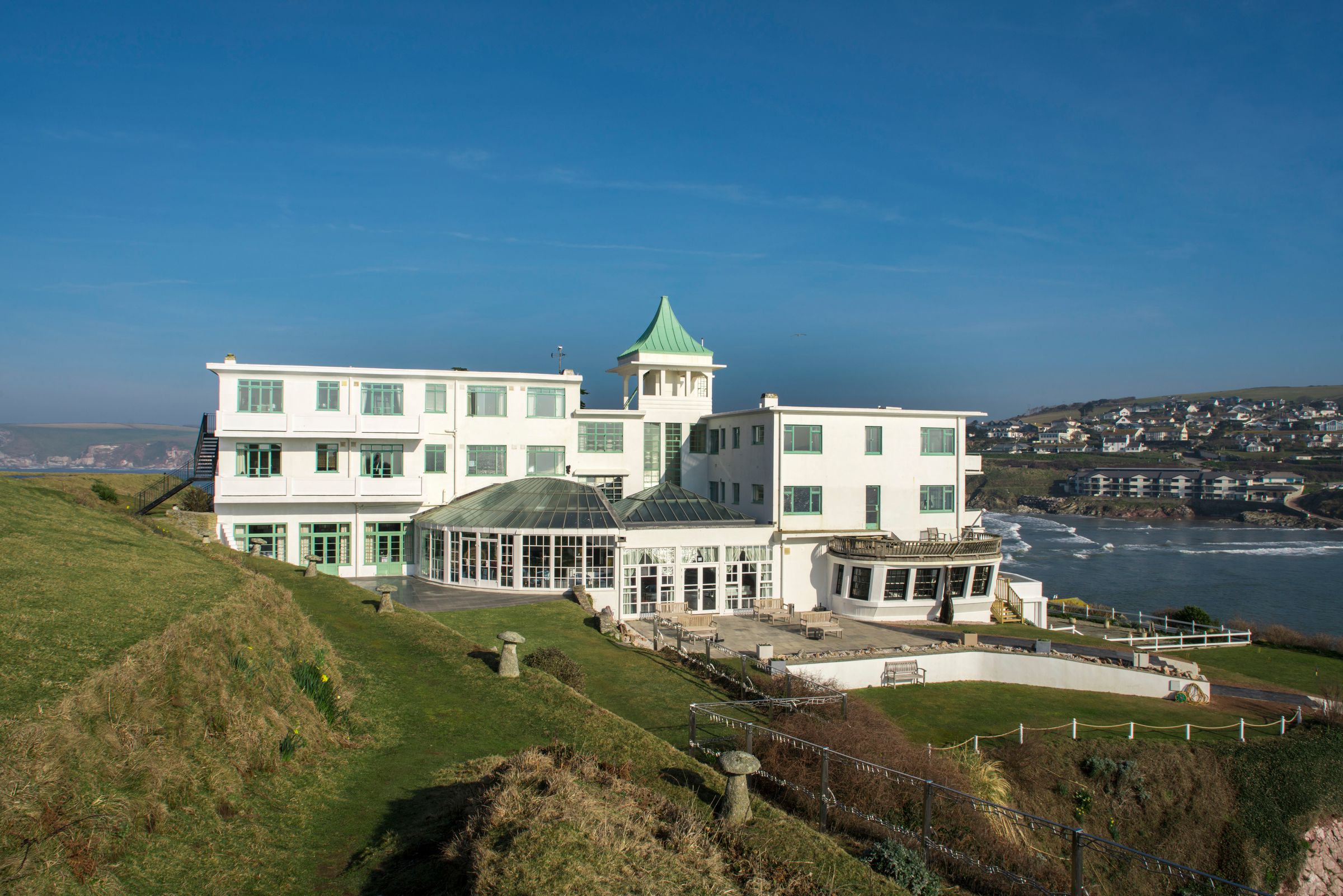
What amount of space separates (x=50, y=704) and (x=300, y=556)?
90.8 feet

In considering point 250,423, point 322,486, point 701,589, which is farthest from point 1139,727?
point 250,423

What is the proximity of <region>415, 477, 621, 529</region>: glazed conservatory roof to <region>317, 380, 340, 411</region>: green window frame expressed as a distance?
6053 mm

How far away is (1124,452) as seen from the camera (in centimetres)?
16312

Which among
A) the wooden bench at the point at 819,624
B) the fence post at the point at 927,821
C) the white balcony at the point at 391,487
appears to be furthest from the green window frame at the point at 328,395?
the fence post at the point at 927,821

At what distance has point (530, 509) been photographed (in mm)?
32500

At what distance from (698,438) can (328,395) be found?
17590 millimetres

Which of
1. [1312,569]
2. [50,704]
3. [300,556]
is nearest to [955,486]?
[300,556]

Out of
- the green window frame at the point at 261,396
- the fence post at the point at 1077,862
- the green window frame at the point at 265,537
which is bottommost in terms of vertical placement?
the fence post at the point at 1077,862

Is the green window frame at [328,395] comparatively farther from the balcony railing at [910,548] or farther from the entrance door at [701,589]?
the balcony railing at [910,548]

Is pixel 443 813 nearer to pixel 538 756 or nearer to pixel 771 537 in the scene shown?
pixel 538 756

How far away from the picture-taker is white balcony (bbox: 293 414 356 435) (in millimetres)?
33375

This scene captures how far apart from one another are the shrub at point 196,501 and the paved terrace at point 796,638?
1973 cm

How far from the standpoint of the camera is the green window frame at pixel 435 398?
35750 millimetres

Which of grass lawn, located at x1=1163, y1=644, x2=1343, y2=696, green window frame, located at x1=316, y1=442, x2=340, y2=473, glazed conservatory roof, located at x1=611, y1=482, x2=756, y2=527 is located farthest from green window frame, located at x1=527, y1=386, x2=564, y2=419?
grass lawn, located at x1=1163, y1=644, x2=1343, y2=696
